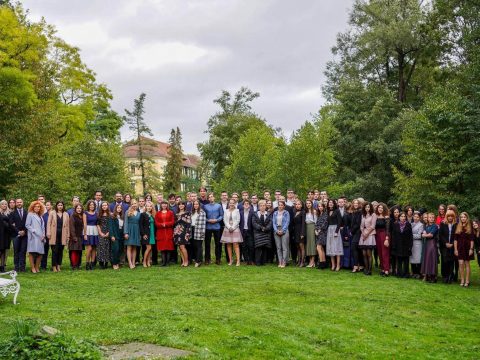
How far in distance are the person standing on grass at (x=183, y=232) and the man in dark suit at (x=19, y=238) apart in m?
4.04

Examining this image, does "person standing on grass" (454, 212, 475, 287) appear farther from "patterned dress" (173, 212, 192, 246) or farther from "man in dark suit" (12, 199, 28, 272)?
"man in dark suit" (12, 199, 28, 272)

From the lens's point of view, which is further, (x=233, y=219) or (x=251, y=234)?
(x=251, y=234)

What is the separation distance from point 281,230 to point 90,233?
5.34 m

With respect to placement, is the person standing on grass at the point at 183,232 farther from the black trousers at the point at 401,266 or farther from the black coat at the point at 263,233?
the black trousers at the point at 401,266

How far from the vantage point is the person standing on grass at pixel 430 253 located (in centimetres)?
1418

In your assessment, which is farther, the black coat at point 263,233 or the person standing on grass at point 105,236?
the black coat at point 263,233

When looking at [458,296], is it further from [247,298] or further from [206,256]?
[206,256]

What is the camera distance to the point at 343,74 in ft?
145

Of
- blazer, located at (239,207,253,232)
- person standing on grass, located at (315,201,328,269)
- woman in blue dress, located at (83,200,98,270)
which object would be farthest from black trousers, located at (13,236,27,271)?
person standing on grass, located at (315,201,328,269)

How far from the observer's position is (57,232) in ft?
49.4

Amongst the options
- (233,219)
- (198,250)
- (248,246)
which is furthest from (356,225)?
(198,250)

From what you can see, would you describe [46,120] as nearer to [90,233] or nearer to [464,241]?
[90,233]

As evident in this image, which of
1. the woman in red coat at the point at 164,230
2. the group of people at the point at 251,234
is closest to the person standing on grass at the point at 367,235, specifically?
the group of people at the point at 251,234

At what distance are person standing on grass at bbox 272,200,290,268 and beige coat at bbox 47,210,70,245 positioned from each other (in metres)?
5.76
